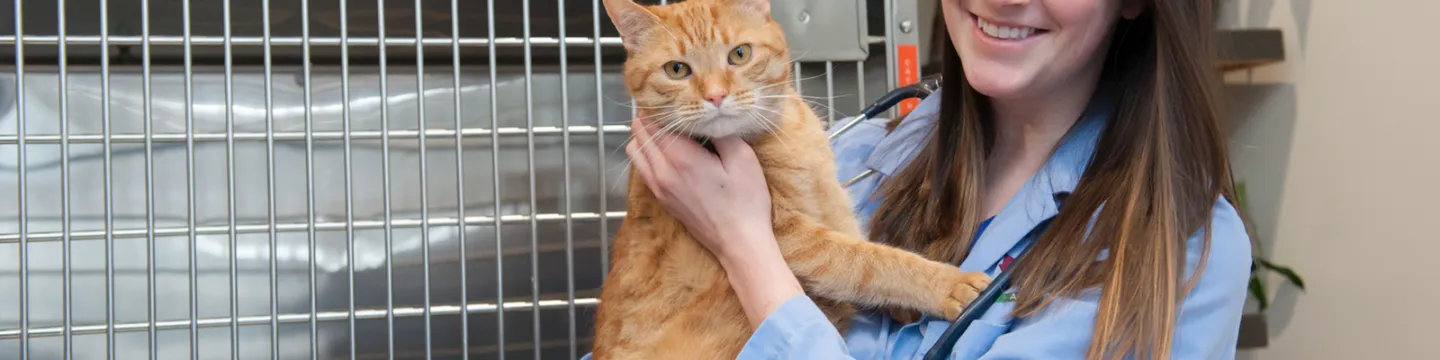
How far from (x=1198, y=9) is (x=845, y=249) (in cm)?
41

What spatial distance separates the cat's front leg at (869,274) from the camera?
39.6 inches

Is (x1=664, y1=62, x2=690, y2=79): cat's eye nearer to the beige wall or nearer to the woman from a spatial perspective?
the woman

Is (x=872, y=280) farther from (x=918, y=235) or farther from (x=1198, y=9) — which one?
(x=1198, y=9)

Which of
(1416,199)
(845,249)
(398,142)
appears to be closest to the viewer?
(845,249)

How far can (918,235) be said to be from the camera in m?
1.20

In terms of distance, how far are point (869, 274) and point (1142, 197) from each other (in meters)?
0.27

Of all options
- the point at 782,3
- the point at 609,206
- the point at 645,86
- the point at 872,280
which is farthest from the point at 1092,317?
the point at 609,206

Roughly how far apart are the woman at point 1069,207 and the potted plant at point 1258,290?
103cm

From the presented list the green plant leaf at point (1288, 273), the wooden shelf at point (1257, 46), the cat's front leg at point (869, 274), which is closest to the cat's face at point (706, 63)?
the cat's front leg at point (869, 274)

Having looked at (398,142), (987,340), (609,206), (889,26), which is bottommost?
(987,340)

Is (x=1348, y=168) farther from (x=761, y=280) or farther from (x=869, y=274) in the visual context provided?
(x=761, y=280)

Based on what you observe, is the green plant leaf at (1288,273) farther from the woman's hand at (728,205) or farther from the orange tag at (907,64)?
the woman's hand at (728,205)

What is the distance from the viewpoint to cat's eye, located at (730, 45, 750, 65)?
1.14 metres

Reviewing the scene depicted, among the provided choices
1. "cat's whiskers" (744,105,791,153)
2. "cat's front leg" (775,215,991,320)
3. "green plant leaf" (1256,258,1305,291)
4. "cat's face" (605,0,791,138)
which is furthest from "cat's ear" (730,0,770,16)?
"green plant leaf" (1256,258,1305,291)
